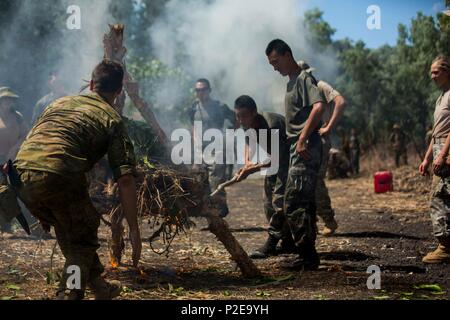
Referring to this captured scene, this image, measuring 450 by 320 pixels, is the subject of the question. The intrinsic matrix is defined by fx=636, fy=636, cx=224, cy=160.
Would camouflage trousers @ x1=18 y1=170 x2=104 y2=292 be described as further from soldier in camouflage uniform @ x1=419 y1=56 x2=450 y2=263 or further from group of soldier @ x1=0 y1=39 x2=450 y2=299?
soldier in camouflage uniform @ x1=419 y1=56 x2=450 y2=263

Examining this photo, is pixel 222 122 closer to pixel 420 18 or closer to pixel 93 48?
pixel 93 48

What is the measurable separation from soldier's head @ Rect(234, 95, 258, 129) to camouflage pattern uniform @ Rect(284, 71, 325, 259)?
26.2 inches

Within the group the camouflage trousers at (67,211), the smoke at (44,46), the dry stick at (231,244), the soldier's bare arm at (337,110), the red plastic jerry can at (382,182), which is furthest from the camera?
the smoke at (44,46)

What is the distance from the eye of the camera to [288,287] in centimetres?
514

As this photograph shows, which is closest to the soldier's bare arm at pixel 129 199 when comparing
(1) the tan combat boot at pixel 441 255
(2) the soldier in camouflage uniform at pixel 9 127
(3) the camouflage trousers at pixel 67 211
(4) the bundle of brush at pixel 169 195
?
(3) the camouflage trousers at pixel 67 211

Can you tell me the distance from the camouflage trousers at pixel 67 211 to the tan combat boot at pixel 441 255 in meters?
3.40

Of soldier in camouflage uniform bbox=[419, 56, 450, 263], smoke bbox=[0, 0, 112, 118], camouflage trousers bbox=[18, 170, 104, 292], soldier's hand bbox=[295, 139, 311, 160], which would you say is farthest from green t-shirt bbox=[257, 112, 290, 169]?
smoke bbox=[0, 0, 112, 118]

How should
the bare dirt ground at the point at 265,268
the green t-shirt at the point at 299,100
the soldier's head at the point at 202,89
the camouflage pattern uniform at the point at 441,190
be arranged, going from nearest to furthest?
1. the bare dirt ground at the point at 265,268
2. the green t-shirt at the point at 299,100
3. the camouflage pattern uniform at the point at 441,190
4. the soldier's head at the point at 202,89

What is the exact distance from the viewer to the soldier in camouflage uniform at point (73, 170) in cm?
395

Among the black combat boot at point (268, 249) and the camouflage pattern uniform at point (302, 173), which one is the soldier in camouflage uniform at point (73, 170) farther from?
the black combat boot at point (268, 249)

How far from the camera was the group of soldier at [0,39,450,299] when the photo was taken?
4020 millimetres

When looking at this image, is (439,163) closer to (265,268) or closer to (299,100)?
(299,100)
